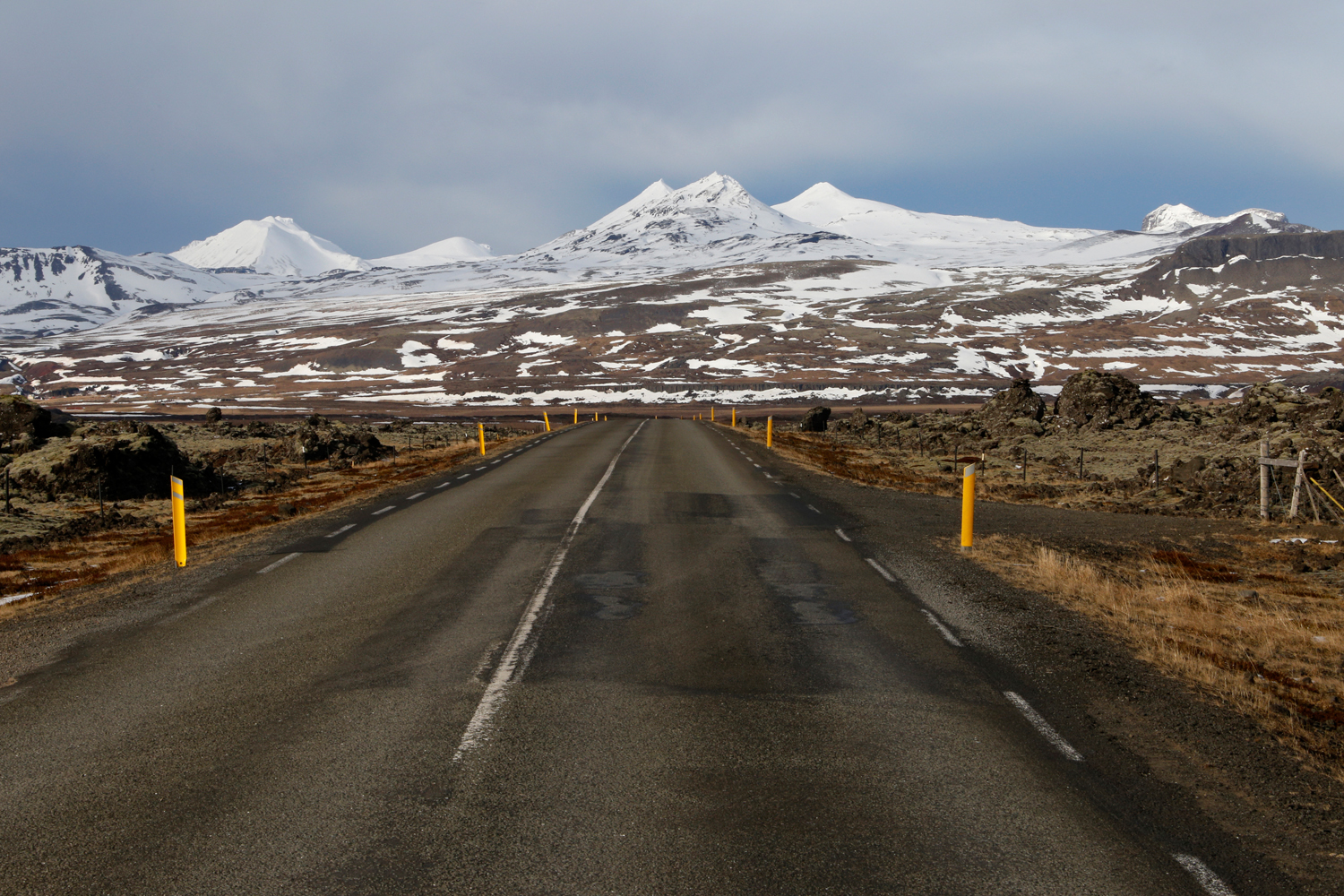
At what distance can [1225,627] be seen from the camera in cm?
996

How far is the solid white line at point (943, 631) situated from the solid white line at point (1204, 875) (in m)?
4.01

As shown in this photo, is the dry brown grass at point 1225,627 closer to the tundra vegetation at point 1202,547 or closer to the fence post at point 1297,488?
the tundra vegetation at point 1202,547

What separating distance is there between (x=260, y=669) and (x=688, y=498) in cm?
1305

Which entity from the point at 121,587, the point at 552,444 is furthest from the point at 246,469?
the point at 121,587

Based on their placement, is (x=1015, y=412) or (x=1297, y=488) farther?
(x=1015, y=412)

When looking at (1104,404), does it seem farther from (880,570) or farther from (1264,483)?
(880,570)

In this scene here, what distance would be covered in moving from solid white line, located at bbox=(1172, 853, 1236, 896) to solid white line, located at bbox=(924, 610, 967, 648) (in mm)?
4005

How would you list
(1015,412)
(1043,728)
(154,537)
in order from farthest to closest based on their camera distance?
(1015,412) → (154,537) → (1043,728)

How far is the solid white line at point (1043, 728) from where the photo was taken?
6281 millimetres

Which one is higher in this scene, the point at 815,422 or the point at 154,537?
the point at 815,422

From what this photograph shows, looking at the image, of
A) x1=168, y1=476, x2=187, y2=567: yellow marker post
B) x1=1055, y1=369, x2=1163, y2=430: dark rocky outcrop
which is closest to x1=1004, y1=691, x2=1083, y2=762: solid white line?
x1=168, y1=476, x2=187, y2=567: yellow marker post

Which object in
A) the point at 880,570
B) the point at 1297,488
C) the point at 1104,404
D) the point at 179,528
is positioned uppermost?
the point at 1104,404

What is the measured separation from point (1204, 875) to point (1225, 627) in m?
6.26

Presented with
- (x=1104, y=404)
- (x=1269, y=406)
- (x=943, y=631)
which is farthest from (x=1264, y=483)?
(x=1104, y=404)
